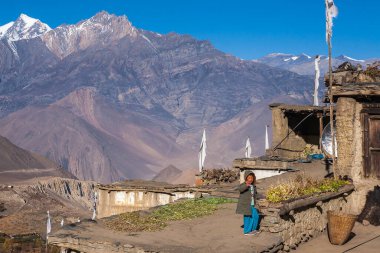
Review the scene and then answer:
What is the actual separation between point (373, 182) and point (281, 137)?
48.0 feet

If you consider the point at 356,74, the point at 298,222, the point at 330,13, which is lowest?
the point at 298,222

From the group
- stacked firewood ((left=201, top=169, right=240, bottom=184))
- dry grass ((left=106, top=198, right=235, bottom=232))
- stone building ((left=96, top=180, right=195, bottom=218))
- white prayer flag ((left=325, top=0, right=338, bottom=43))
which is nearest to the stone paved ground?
dry grass ((left=106, top=198, right=235, bottom=232))

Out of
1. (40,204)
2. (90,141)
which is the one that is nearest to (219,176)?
(40,204)

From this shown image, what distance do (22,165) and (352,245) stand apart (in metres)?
97.9

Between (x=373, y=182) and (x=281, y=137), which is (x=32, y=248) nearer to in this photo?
(x=281, y=137)

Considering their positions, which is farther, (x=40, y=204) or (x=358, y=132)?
(x=40, y=204)

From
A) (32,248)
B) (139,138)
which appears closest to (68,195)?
(32,248)

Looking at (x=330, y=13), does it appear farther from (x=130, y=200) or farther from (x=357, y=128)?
(x=130, y=200)

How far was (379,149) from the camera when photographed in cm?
1694

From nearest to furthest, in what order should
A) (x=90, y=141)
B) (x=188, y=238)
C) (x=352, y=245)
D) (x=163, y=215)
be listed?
(x=188, y=238) < (x=352, y=245) < (x=163, y=215) < (x=90, y=141)

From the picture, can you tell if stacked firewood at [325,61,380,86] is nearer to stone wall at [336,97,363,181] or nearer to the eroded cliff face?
stone wall at [336,97,363,181]

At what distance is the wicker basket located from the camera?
13609mm

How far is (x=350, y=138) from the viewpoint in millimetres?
16938

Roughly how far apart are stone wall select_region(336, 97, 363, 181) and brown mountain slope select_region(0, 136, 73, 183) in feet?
271
